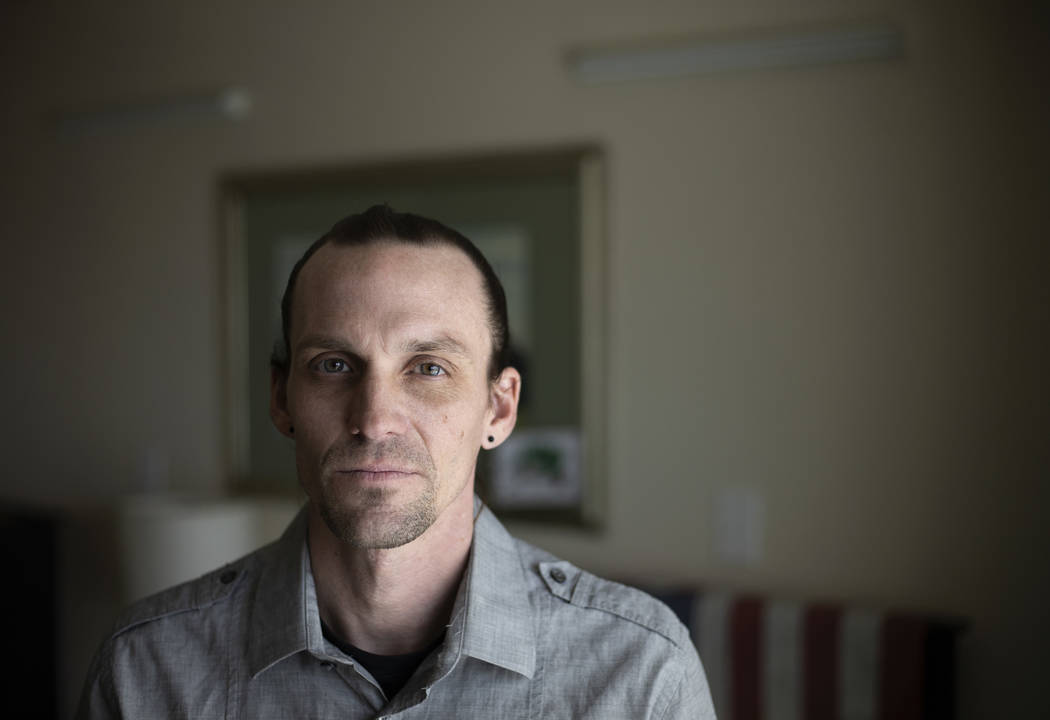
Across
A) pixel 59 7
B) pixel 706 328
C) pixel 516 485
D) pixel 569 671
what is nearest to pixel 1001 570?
pixel 706 328

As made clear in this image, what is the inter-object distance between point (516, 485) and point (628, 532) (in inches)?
12.9

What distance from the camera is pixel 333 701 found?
1.17m

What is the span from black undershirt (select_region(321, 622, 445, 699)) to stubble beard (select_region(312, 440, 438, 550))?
168mm

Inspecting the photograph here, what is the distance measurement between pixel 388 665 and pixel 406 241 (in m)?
0.50

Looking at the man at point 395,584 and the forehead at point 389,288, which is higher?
the forehead at point 389,288

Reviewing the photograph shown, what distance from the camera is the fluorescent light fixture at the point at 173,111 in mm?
3084

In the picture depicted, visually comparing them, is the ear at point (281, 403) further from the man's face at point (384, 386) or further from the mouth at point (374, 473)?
the mouth at point (374, 473)

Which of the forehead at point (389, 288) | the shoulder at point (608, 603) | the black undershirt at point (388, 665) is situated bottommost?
the black undershirt at point (388, 665)

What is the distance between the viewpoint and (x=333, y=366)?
1150 millimetres

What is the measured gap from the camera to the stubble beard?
110cm

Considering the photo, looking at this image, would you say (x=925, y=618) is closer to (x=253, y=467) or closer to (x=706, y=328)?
(x=706, y=328)

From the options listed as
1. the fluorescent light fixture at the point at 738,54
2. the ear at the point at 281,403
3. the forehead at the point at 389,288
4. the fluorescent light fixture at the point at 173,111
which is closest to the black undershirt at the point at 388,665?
the ear at the point at 281,403

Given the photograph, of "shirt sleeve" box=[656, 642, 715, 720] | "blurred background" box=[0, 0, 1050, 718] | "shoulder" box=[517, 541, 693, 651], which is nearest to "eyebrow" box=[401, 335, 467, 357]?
"shoulder" box=[517, 541, 693, 651]

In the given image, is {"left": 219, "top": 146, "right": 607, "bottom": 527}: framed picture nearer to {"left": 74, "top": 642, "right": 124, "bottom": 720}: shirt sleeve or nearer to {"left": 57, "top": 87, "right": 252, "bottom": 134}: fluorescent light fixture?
{"left": 57, "top": 87, "right": 252, "bottom": 134}: fluorescent light fixture
